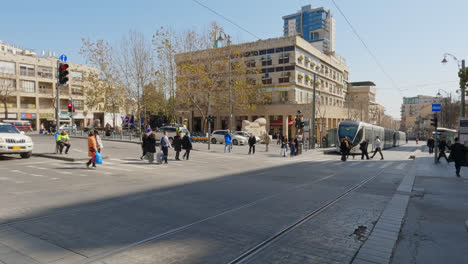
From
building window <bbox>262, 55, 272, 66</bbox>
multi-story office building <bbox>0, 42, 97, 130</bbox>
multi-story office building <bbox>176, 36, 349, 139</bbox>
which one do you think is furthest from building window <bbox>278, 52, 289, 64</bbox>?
multi-story office building <bbox>0, 42, 97, 130</bbox>

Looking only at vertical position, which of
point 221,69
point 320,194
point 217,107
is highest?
point 221,69

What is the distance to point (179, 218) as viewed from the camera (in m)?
6.23

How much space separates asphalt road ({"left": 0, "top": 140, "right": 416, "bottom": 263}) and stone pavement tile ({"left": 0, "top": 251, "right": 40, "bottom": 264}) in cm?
1

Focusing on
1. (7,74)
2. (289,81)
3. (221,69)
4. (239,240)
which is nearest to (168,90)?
(221,69)

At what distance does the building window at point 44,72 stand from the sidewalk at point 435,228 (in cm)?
6443

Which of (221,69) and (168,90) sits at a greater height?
(221,69)

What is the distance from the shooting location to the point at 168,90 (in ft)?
130

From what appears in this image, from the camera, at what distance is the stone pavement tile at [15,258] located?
4.04 metres

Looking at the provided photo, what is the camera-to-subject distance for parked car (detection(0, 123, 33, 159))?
14875 mm

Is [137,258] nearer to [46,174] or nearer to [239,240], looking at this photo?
[239,240]

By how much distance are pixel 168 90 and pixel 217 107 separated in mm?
9094

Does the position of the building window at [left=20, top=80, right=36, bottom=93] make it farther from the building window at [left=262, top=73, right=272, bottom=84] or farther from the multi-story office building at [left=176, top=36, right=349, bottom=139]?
the building window at [left=262, top=73, right=272, bottom=84]

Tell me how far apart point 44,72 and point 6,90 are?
10777 millimetres

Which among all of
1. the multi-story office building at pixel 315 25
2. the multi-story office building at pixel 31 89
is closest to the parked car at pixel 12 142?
the multi-story office building at pixel 31 89
